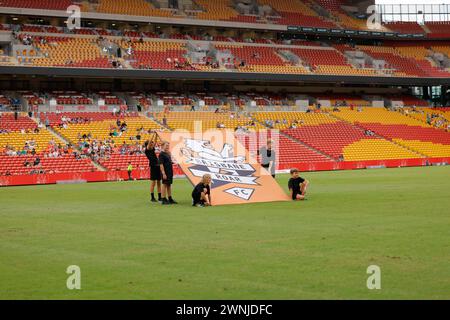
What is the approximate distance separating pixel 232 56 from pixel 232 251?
61483 millimetres

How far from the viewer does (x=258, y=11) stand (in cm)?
7981

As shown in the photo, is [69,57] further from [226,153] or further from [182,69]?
[226,153]

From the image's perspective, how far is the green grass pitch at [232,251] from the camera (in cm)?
920

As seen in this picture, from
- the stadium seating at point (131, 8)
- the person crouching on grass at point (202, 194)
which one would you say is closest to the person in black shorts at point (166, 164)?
the person crouching on grass at point (202, 194)

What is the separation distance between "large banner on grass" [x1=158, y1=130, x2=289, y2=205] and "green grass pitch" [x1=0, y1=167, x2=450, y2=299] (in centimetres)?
143

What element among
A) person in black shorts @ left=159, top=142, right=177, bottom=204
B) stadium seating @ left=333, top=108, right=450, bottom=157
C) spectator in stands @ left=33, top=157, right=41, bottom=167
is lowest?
spectator in stands @ left=33, top=157, right=41, bottom=167

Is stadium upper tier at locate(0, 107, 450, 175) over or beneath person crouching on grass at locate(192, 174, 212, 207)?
over

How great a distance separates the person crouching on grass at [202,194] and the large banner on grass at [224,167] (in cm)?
42

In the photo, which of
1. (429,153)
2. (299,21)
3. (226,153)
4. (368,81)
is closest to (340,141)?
(429,153)

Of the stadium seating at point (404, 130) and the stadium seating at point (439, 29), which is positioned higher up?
the stadium seating at point (439, 29)

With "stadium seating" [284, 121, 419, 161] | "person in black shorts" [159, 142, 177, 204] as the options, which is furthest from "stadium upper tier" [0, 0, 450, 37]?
"person in black shorts" [159, 142, 177, 204]

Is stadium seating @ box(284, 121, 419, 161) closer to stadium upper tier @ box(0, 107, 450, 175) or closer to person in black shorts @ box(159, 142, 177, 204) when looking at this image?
stadium upper tier @ box(0, 107, 450, 175)

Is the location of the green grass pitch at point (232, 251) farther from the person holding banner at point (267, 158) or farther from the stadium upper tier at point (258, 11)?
the stadium upper tier at point (258, 11)

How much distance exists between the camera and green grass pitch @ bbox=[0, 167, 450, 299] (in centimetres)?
920
